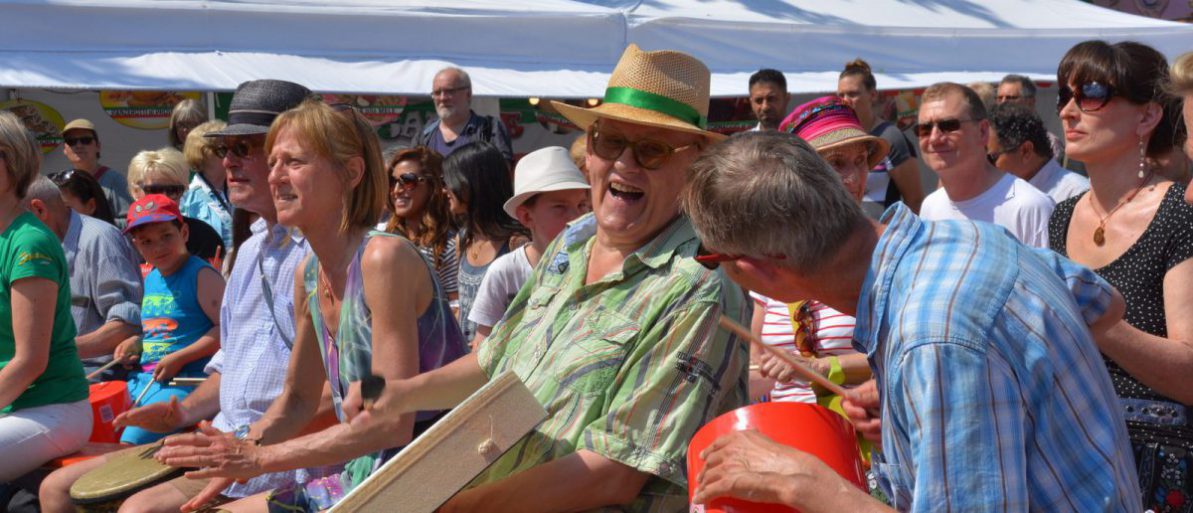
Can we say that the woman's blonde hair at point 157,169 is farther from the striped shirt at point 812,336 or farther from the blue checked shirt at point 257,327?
the striped shirt at point 812,336

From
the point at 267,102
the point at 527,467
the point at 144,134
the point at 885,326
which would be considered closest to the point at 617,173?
the point at 527,467

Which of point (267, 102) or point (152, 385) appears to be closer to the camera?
point (267, 102)

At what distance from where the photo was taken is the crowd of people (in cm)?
177

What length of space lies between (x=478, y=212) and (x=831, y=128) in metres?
2.16

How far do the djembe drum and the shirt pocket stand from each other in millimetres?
1804

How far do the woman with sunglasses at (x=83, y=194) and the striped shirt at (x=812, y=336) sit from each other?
530cm

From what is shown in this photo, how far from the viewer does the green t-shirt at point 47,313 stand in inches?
183

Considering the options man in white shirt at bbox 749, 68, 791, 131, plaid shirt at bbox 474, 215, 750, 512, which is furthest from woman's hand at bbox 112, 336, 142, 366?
man in white shirt at bbox 749, 68, 791, 131

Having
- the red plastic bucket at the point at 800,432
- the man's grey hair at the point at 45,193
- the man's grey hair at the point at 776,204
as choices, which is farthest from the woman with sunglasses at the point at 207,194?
the man's grey hair at the point at 776,204

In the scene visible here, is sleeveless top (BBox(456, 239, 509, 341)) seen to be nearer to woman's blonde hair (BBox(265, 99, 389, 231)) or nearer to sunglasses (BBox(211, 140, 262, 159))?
sunglasses (BBox(211, 140, 262, 159))

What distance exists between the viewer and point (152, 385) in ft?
18.1

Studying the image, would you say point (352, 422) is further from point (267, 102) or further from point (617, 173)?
point (267, 102)

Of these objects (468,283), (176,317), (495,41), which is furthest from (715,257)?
(495,41)

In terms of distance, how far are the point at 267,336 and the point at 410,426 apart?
1.25m
